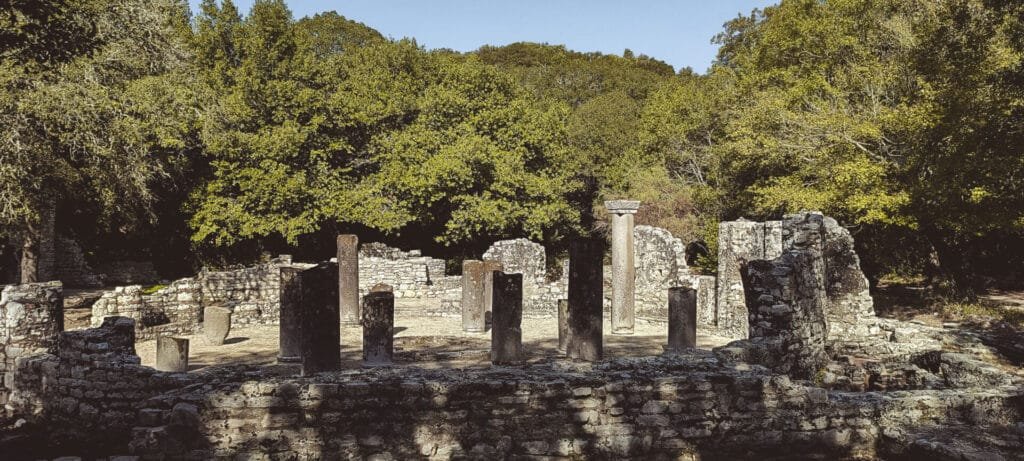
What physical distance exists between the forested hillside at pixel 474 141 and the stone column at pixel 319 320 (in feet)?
18.4

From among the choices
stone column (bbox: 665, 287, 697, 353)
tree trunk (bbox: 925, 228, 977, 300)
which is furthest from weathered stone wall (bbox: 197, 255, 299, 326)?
tree trunk (bbox: 925, 228, 977, 300)

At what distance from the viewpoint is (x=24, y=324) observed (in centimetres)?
1130

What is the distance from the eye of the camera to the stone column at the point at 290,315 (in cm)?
1289

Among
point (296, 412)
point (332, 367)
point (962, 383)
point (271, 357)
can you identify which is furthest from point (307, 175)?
point (962, 383)

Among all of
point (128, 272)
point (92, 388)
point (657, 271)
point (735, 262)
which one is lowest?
point (92, 388)

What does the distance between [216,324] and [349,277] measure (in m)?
3.57

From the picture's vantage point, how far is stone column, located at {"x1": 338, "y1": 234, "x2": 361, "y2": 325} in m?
18.0

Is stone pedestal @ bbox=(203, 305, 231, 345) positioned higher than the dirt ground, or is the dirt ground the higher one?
stone pedestal @ bbox=(203, 305, 231, 345)

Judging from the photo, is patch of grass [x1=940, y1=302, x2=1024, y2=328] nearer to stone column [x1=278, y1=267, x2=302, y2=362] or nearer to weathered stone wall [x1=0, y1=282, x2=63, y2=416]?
stone column [x1=278, y1=267, x2=302, y2=362]

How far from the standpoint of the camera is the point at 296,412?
778 cm

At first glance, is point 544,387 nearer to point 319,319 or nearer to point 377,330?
point 319,319

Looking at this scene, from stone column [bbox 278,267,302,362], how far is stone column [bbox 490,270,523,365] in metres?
3.81

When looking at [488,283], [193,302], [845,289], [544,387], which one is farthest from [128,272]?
[845,289]

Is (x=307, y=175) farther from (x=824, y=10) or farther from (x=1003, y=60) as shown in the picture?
(x=1003, y=60)
